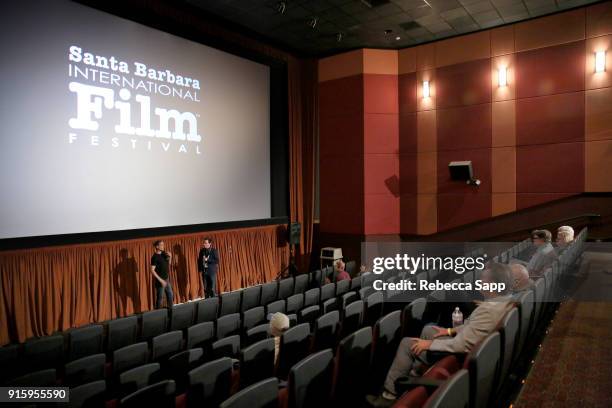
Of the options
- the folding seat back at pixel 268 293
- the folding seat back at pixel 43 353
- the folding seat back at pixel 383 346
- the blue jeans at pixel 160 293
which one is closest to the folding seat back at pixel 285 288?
the folding seat back at pixel 268 293

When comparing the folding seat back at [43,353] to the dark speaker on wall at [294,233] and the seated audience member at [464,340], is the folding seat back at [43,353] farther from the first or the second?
the dark speaker on wall at [294,233]

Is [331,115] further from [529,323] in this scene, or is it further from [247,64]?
[529,323]

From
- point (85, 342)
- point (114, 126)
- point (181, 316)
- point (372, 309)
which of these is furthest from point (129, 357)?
point (114, 126)

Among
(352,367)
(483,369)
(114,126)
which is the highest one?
(114,126)

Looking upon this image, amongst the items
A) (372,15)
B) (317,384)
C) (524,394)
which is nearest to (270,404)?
(317,384)

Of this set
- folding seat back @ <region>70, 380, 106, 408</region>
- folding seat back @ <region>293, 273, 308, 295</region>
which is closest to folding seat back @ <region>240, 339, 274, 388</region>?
folding seat back @ <region>70, 380, 106, 408</region>

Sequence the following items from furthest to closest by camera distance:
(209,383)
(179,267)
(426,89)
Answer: (426,89), (179,267), (209,383)

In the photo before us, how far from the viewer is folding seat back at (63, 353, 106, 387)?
3.02 metres

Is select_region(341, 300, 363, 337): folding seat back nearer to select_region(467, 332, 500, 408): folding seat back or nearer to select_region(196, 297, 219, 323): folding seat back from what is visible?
select_region(467, 332, 500, 408): folding seat back

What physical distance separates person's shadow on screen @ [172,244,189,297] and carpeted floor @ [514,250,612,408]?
5.91 meters

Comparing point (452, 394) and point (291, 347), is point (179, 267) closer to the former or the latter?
point (291, 347)

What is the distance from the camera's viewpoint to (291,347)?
3.22 m

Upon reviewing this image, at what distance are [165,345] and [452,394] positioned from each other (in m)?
2.93

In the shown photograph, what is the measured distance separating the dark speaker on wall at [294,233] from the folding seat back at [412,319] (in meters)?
6.00
